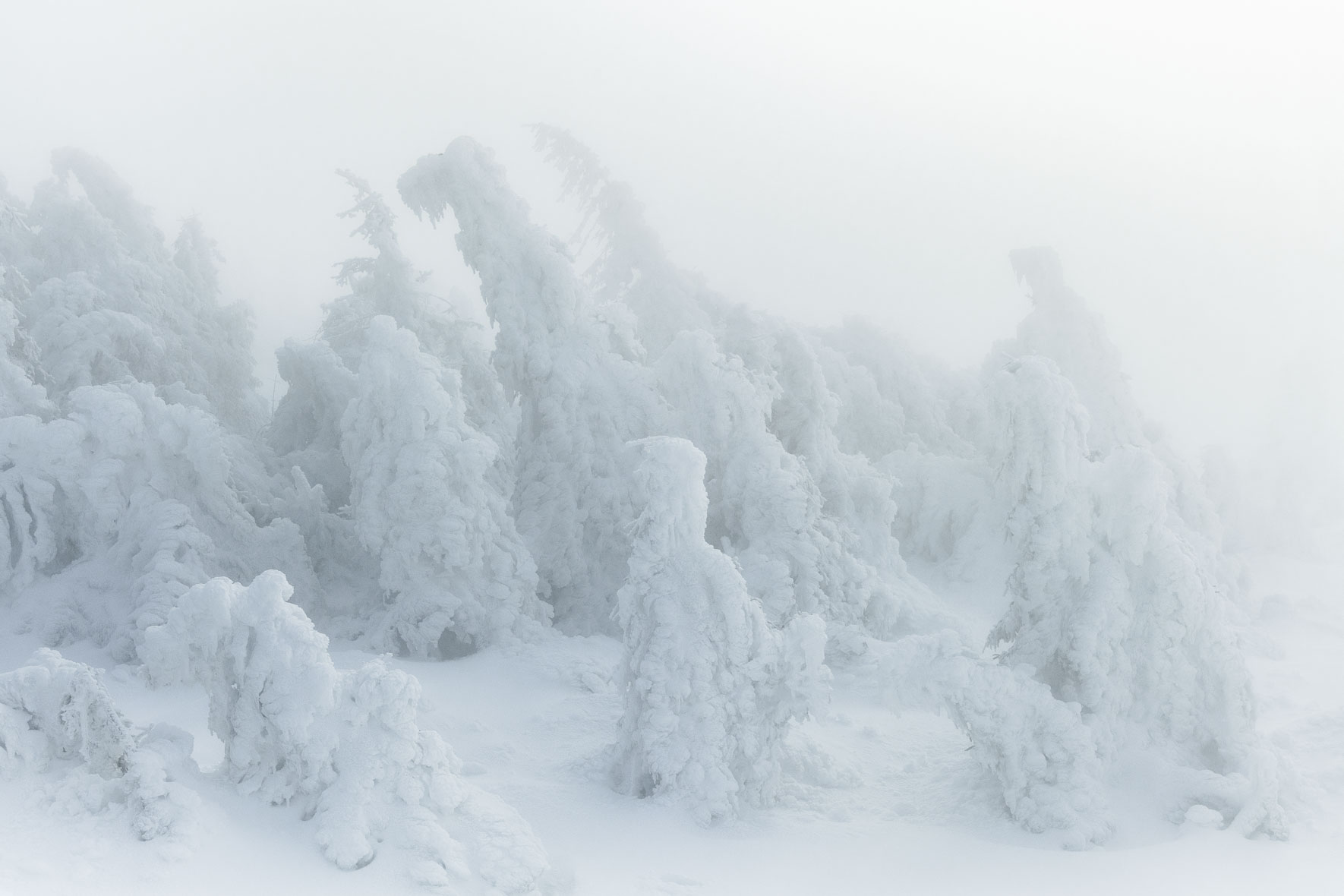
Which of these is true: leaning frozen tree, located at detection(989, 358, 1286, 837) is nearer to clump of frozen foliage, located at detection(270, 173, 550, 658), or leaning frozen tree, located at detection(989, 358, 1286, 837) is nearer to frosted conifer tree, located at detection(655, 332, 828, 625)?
frosted conifer tree, located at detection(655, 332, 828, 625)

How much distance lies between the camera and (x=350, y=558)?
2134cm

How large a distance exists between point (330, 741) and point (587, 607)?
1025cm

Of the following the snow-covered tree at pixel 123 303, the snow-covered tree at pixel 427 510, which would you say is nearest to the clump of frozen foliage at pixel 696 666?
the snow-covered tree at pixel 427 510

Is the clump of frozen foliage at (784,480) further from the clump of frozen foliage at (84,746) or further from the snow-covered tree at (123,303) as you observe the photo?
the clump of frozen foliage at (84,746)

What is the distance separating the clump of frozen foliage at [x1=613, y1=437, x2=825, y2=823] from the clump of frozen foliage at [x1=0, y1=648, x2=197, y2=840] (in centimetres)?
538

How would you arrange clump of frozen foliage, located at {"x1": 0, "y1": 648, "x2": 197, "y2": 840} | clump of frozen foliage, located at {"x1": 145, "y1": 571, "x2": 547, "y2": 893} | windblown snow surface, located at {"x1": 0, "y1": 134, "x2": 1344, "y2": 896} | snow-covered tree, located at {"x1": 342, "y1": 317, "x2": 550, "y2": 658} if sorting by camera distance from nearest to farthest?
1. clump of frozen foliage, located at {"x1": 0, "y1": 648, "x2": 197, "y2": 840}
2. clump of frozen foliage, located at {"x1": 145, "y1": 571, "x2": 547, "y2": 893}
3. windblown snow surface, located at {"x1": 0, "y1": 134, "x2": 1344, "y2": 896}
4. snow-covered tree, located at {"x1": 342, "y1": 317, "x2": 550, "y2": 658}

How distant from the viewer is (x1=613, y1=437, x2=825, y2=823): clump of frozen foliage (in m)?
12.9

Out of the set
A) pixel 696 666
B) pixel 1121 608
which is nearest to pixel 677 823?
pixel 696 666

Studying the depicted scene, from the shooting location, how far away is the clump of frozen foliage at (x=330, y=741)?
1042 centimetres

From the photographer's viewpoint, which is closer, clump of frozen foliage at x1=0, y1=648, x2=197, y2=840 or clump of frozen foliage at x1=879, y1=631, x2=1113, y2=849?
clump of frozen foliage at x1=0, y1=648, x2=197, y2=840

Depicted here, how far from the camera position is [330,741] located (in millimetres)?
10766

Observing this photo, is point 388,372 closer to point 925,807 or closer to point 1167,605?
point 925,807

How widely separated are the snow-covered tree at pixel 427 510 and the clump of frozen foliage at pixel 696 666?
5.64 meters

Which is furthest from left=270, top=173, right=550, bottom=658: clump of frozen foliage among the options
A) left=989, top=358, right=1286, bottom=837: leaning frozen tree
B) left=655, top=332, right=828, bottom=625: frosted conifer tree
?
left=989, top=358, right=1286, bottom=837: leaning frozen tree
